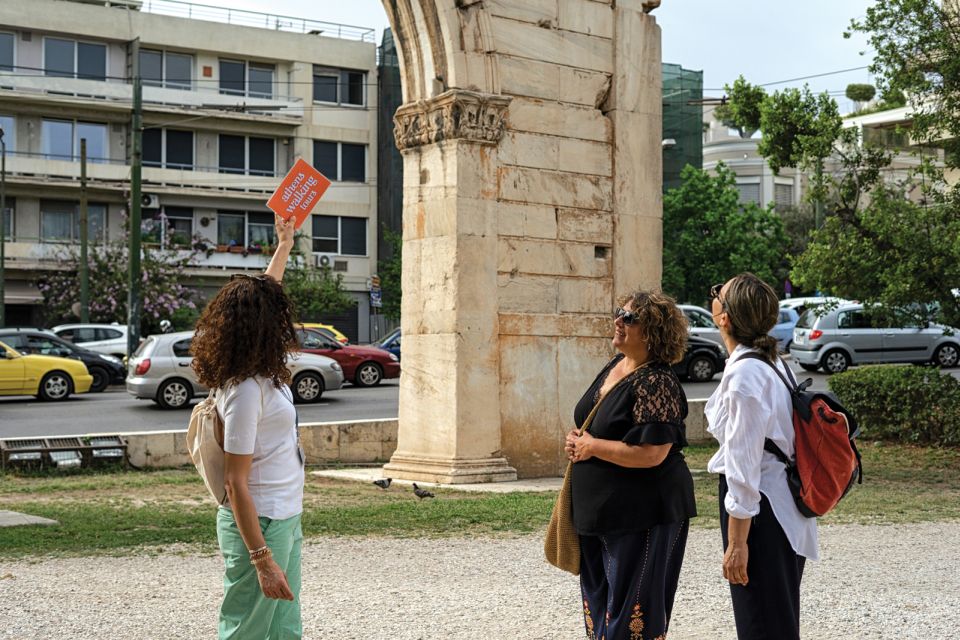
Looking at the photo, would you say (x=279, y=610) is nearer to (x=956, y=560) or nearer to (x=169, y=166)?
(x=956, y=560)

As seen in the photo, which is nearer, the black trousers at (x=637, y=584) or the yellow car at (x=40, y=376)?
the black trousers at (x=637, y=584)

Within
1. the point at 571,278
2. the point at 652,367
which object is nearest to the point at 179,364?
the point at 571,278

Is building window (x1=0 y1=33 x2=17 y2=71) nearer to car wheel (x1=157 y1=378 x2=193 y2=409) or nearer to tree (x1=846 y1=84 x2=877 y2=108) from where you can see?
car wheel (x1=157 y1=378 x2=193 y2=409)

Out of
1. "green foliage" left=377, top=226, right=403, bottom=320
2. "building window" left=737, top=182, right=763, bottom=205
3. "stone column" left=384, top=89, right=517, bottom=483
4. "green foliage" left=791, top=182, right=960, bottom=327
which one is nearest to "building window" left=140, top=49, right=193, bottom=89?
"green foliage" left=377, top=226, right=403, bottom=320

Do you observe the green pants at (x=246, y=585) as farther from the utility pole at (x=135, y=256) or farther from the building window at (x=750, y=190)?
the building window at (x=750, y=190)

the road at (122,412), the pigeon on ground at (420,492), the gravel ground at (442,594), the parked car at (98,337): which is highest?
the parked car at (98,337)

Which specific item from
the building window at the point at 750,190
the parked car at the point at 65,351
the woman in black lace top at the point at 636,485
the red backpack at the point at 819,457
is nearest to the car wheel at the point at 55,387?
the parked car at the point at 65,351

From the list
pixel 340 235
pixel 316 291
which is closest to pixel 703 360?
pixel 316 291

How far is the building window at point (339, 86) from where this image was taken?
48688 millimetres

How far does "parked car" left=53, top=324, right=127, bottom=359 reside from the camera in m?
31.7

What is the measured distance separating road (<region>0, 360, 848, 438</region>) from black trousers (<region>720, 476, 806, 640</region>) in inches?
627

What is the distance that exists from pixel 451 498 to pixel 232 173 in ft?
123

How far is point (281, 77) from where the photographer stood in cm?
4809

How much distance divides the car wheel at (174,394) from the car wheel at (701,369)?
37.1 feet
